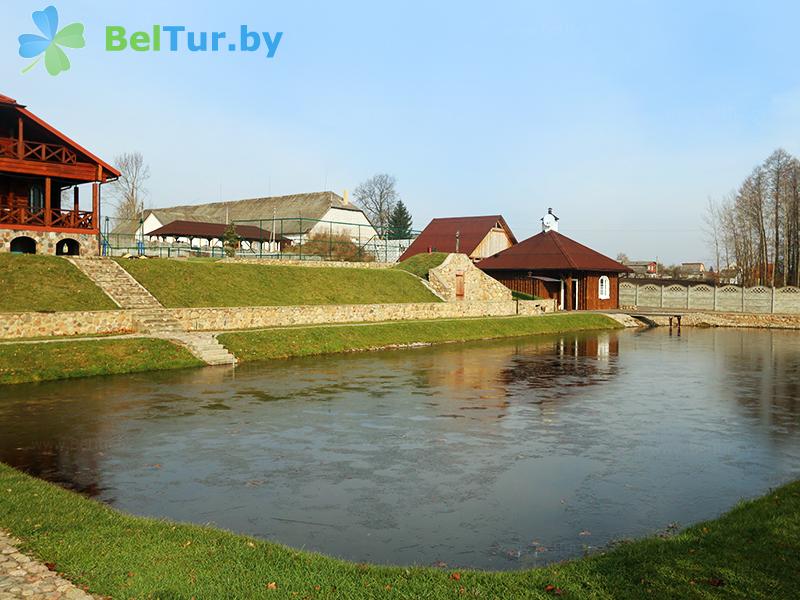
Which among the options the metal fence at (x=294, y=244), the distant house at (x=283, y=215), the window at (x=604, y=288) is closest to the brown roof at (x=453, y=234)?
the metal fence at (x=294, y=244)

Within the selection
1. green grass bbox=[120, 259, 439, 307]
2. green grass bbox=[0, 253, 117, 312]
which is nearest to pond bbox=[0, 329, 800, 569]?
green grass bbox=[0, 253, 117, 312]

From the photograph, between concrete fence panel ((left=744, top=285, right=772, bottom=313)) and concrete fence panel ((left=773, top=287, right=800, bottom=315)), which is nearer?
concrete fence panel ((left=773, top=287, right=800, bottom=315))

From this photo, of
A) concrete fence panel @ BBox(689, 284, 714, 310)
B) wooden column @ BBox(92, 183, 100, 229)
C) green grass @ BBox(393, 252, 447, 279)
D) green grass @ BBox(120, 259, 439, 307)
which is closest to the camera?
green grass @ BBox(120, 259, 439, 307)

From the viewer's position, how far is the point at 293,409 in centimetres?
1919

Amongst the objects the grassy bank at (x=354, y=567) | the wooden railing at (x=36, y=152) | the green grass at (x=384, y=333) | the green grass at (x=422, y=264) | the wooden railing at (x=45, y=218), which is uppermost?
the wooden railing at (x=36, y=152)

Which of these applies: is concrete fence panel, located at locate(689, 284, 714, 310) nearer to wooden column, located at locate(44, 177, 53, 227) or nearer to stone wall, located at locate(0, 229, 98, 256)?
stone wall, located at locate(0, 229, 98, 256)

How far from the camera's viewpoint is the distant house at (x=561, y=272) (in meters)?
58.4

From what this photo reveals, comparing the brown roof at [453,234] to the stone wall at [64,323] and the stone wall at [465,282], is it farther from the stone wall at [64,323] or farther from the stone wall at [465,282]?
the stone wall at [64,323]

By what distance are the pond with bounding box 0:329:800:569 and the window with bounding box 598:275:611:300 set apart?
1321 inches

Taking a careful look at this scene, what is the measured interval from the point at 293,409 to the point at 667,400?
11.6 m

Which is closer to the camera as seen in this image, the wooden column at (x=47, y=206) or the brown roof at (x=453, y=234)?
the wooden column at (x=47, y=206)

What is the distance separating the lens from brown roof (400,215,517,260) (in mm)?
70000

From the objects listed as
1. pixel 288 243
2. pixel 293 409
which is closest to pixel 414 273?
pixel 288 243

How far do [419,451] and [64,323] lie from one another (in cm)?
1856
